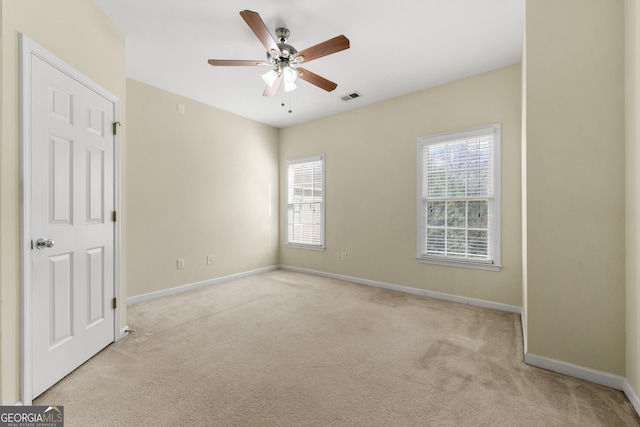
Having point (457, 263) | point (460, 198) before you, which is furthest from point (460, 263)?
point (460, 198)

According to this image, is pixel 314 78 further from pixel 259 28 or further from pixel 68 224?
pixel 68 224

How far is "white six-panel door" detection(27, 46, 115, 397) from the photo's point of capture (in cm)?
178

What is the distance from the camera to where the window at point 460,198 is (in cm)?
345

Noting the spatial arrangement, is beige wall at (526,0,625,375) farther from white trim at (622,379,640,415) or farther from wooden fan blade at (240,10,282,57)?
wooden fan blade at (240,10,282,57)

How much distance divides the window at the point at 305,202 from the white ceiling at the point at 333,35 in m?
1.58

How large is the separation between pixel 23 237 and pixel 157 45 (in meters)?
2.24

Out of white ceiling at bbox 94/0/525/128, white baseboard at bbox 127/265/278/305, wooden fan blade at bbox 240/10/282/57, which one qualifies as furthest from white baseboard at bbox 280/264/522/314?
wooden fan blade at bbox 240/10/282/57

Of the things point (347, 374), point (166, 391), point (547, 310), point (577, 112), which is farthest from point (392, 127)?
point (166, 391)

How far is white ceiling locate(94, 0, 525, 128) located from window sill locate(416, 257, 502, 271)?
2.39 meters

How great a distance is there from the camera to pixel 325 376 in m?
2.03

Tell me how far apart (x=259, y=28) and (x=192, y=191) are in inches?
112

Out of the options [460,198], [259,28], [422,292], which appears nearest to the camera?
[259,28]

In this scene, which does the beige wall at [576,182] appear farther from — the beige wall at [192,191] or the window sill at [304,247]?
the beige wall at [192,191]

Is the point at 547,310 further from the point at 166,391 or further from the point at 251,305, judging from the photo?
the point at 251,305
